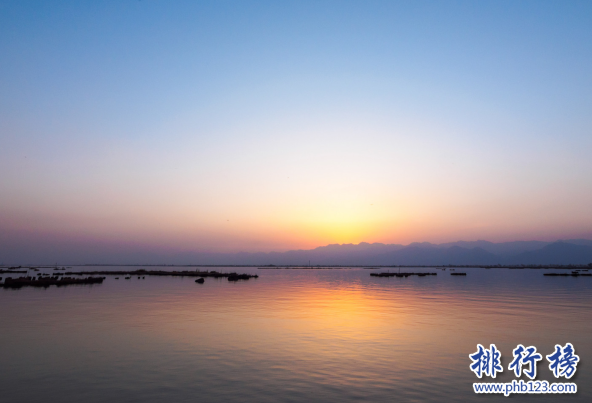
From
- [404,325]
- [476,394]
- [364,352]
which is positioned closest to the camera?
[476,394]

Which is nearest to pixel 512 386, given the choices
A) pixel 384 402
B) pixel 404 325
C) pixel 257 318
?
pixel 384 402

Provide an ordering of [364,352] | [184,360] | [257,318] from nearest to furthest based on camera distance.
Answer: [184,360] < [364,352] < [257,318]

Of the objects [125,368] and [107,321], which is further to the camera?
[107,321]

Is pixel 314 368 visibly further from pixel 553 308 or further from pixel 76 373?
pixel 553 308

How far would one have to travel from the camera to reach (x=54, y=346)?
22.2 meters

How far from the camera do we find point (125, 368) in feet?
59.0

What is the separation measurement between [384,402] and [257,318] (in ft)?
70.7

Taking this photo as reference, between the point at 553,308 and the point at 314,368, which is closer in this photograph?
the point at 314,368

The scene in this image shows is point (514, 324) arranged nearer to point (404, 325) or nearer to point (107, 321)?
point (404, 325)

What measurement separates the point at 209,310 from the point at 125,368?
21.8 metres

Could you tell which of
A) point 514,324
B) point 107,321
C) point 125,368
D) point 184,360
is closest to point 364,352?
point 184,360

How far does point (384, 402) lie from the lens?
1382 cm

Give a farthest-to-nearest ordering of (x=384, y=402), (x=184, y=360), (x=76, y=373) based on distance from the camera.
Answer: (x=184, y=360) < (x=76, y=373) < (x=384, y=402)

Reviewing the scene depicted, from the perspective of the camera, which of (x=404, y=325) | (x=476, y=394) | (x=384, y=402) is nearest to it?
(x=384, y=402)
